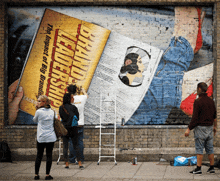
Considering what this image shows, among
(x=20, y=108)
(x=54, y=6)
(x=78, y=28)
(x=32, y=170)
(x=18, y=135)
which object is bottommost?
(x=32, y=170)

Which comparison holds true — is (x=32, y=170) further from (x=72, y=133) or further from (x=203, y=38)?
(x=203, y=38)

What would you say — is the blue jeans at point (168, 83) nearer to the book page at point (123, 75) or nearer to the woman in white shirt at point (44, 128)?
the book page at point (123, 75)

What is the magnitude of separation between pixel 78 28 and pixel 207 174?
5220mm

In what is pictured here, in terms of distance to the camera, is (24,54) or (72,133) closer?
(72,133)

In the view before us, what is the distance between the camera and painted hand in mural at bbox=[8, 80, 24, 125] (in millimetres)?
10383

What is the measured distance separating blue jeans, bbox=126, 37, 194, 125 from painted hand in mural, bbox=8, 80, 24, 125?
139 inches

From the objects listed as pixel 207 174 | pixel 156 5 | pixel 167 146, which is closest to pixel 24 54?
pixel 156 5

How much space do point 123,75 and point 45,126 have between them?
11.4ft

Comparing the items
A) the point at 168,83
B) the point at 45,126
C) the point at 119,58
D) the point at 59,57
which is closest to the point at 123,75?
the point at 119,58

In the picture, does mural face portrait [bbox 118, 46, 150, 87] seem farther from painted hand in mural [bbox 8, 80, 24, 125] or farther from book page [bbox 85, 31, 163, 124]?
painted hand in mural [bbox 8, 80, 24, 125]

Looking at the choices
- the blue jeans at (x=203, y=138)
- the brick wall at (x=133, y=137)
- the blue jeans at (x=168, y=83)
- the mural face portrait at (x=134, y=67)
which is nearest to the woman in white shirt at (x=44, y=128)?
the brick wall at (x=133, y=137)

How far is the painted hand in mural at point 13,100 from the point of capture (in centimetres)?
1038

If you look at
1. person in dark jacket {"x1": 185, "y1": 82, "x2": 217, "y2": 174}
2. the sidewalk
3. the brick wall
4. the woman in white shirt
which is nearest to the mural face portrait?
the brick wall

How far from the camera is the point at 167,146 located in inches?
395
